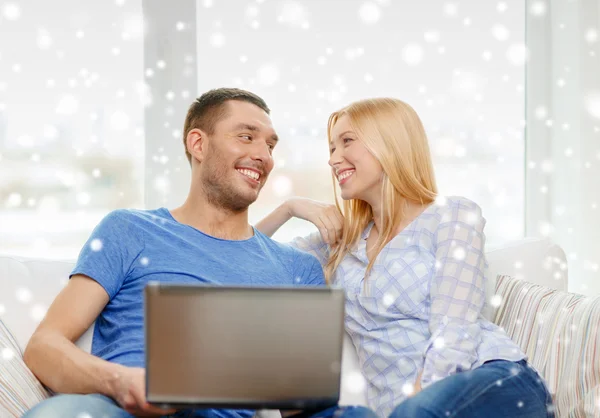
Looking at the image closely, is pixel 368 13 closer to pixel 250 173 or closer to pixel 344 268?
pixel 250 173

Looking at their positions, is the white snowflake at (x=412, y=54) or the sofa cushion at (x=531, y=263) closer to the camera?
the sofa cushion at (x=531, y=263)

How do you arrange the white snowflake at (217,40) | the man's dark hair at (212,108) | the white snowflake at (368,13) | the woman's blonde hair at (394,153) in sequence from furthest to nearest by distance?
the white snowflake at (368,13)
the white snowflake at (217,40)
the man's dark hair at (212,108)
the woman's blonde hair at (394,153)

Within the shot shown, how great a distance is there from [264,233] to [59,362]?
2.50ft

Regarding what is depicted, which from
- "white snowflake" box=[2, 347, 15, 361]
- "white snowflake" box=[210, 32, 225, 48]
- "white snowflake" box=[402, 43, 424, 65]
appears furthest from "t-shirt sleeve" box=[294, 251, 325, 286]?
"white snowflake" box=[402, 43, 424, 65]

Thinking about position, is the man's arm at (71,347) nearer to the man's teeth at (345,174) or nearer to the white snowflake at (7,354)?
the white snowflake at (7,354)

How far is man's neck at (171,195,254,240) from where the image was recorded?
1784 millimetres

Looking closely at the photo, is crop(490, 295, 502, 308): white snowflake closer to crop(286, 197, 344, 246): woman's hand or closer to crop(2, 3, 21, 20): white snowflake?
crop(286, 197, 344, 246): woman's hand

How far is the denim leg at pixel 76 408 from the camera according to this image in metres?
1.17

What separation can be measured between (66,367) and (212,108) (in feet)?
2.80

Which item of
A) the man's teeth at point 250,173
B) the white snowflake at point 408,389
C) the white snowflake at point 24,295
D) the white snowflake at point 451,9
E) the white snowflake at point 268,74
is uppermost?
the white snowflake at point 451,9

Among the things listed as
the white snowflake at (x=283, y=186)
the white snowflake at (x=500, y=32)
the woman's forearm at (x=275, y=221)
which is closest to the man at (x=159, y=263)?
the woman's forearm at (x=275, y=221)

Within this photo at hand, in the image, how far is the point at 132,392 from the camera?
3.86ft

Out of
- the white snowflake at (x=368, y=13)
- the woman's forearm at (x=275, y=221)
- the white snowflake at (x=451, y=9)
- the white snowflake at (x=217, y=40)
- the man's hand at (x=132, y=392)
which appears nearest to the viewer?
the man's hand at (x=132, y=392)

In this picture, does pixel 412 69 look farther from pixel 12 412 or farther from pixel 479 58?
pixel 12 412
